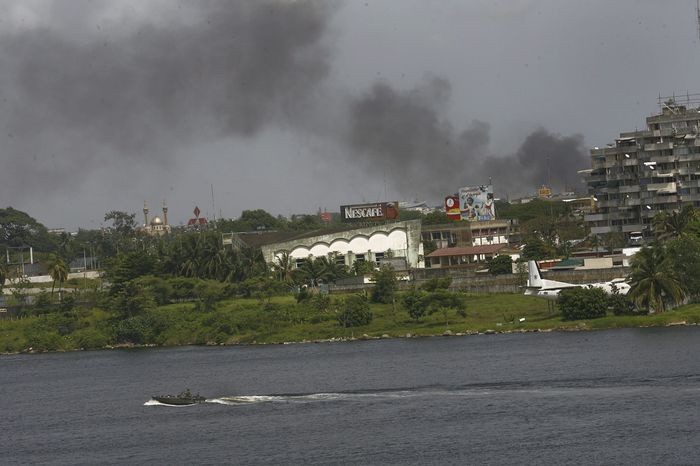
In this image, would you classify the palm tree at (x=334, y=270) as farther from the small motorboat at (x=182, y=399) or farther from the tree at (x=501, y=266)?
the small motorboat at (x=182, y=399)

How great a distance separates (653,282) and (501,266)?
5054 centimetres

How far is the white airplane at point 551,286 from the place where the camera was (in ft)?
430

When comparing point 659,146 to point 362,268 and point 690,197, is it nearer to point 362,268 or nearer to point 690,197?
point 690,197

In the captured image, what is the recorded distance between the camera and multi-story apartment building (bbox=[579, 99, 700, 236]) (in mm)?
188750

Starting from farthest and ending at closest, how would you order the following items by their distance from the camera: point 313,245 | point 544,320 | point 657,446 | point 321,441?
point 313,245
point 544,320
point 321,441
point 657,446

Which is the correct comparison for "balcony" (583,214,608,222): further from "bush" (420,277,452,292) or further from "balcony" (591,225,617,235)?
"bush" (420,277,452,292)

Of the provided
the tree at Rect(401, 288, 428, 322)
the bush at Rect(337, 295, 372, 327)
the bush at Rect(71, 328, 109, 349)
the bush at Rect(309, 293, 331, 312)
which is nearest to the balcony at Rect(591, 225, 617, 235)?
the bush at Rect(309, 293, 331, 312)

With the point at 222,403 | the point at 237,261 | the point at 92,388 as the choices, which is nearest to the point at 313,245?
the point at 237,261

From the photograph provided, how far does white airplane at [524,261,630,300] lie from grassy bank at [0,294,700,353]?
69.9 inches

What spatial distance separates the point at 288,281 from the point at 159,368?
176ft

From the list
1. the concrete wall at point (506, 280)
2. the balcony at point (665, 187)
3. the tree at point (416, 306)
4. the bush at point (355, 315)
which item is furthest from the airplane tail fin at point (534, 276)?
the balcony at point (665, 187)

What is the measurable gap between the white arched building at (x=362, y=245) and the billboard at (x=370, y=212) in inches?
107

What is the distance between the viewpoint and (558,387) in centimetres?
8625

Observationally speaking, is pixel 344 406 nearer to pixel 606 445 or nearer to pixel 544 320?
pixel 606 445
